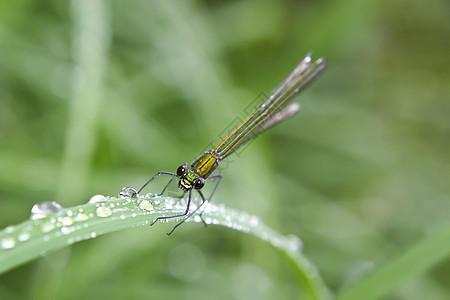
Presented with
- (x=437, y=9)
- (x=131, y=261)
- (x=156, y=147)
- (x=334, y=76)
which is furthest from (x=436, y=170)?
(x=131, y=261)

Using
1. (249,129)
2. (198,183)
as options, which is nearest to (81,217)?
(198,183)

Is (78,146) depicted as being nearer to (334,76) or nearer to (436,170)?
(334,76)

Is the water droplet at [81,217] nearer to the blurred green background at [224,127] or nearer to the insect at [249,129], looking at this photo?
the insect at [249,129]

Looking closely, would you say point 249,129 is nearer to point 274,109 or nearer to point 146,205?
point 274,109

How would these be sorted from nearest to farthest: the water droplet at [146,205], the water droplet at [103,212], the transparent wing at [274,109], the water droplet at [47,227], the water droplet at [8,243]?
the water droplet at [8,243] → the water droplet at [47,227] → the water droplet at [103,212] → the water droplet at [146,205] → the transparent wing at [274,109]

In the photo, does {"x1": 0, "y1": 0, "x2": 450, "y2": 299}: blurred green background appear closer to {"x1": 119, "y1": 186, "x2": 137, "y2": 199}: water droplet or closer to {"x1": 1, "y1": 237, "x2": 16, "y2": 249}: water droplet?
{"x1": 119, "y1": 186, "x2": 137, "y2": 199}: water droplet

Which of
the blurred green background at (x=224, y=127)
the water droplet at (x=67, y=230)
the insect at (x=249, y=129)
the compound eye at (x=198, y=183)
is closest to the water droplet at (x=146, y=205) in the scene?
the insect at (x=249, y=129)

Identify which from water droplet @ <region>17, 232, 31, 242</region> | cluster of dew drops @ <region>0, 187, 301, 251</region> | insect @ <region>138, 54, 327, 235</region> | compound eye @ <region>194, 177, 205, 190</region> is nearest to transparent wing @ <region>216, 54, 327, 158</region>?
insect @ <region>138, 54, 327, 235</region>
